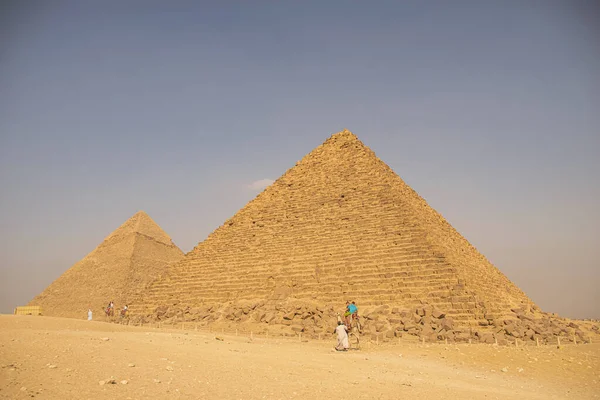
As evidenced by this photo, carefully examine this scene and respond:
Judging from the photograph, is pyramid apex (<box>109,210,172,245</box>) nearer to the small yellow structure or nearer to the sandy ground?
the small yellow structure

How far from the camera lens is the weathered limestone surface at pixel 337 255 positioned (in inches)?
651

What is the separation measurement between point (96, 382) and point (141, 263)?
34.5 metres

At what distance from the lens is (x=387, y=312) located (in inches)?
619

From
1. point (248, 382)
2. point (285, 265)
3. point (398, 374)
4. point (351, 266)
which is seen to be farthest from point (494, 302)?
point (248, 382)

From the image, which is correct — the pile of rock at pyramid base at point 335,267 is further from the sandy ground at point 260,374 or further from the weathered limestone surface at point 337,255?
the sandy ground at point 260,374

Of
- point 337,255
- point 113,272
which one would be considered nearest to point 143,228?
point 113,272

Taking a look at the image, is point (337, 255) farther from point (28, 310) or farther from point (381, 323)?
point (28, 310)

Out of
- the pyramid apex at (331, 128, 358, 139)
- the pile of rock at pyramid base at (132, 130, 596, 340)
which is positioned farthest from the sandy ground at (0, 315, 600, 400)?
the pyramid apex at (331, 128, 358, 139)

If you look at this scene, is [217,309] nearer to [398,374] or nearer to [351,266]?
[351,266]

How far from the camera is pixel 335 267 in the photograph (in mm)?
18938

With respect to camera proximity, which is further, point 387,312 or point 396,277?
point 396,277

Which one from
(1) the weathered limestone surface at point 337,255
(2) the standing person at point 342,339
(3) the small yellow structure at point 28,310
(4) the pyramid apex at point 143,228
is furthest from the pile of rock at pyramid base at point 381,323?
(4) the pyramid apex at point 143,228

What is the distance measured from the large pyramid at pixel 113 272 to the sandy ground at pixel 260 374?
84.7 feet

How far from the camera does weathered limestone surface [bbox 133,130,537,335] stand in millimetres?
16531
